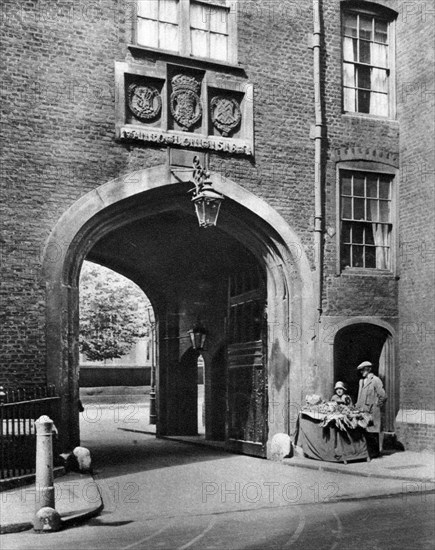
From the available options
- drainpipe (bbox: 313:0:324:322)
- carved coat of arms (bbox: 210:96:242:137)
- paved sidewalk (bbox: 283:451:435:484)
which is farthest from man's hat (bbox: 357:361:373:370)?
carved coat of arms (bbox: 210:96:242:137)

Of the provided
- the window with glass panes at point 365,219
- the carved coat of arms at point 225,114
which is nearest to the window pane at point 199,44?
the carved coat of arms at point 225,114

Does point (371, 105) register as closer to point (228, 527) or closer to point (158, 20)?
point (158, 20)

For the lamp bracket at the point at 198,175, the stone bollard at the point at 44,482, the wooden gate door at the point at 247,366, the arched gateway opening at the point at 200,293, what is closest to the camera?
the stone bollard at the point at 44,482

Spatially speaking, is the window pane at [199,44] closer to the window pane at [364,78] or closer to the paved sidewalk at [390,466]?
the window pane at [364,78]

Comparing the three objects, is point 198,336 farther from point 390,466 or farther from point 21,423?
point 21,423

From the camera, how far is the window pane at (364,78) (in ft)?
50.6

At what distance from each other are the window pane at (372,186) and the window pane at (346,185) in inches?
16.2

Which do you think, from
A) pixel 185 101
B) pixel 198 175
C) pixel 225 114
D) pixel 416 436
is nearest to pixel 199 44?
pixel 185 101

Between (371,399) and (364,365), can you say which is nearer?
(371,399)

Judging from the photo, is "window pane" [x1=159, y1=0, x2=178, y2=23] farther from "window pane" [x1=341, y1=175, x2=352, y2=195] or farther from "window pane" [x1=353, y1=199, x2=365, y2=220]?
"window pane" [x1=353, y1=199, x2=365, y2=220]

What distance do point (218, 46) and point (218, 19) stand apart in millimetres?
491

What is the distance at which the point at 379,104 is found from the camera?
615 inches

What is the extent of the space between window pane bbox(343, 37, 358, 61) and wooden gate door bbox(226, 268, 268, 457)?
4.46 m

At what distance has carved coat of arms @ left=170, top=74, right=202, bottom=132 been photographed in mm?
13453
